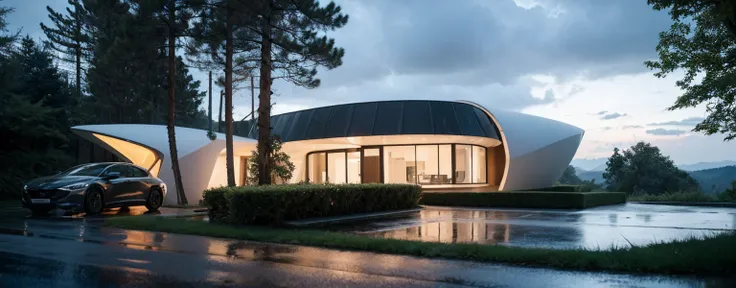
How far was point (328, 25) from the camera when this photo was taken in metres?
18.3

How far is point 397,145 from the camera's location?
95.3 ft

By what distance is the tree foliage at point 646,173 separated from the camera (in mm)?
48562

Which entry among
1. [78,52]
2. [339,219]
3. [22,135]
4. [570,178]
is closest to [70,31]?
[78,52]

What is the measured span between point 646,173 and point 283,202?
151 ft

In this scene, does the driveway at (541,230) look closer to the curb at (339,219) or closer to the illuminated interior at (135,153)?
the curb at (339,219)

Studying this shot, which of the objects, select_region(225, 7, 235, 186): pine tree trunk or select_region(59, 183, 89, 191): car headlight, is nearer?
select_region(59, 183, 89, 191): car headlight

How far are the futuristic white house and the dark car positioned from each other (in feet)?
28.7

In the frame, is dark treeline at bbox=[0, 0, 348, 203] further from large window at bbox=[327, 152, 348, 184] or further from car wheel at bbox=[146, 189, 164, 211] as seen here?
large window at bbox=[327, 152, 348, 184]

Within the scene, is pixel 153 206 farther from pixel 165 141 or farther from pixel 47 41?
pixel 47 41

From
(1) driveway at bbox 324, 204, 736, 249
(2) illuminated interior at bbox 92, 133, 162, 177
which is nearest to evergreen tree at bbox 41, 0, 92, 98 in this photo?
(2) illuminated interior at bbox 92, 133, 162, 177

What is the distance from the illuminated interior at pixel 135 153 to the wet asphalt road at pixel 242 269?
56.3 ft

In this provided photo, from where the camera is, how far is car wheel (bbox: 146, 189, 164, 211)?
1688 centimetres

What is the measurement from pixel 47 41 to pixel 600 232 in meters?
44.8

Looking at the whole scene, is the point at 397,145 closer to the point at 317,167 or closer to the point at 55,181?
the point at 317,167
